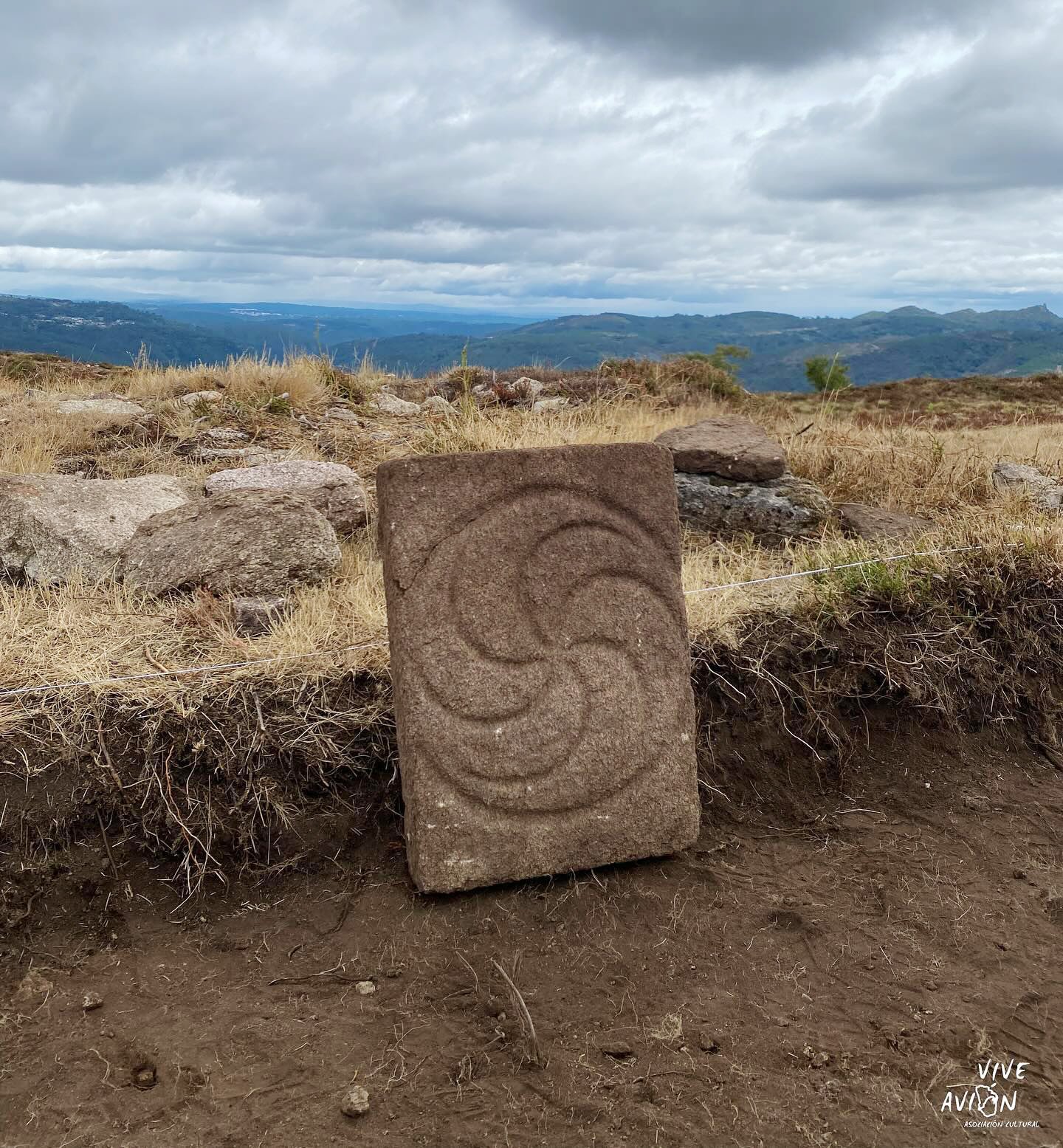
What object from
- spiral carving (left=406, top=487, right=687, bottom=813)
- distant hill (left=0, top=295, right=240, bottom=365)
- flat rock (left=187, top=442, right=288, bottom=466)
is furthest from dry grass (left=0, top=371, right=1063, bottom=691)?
distant hill (left=0, top=295, right=240, bottom=365)

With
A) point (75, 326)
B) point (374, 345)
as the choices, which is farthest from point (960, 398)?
point (75, 326)

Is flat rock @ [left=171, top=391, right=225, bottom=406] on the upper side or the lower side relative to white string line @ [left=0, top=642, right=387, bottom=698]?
upper

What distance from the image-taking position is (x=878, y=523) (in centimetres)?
489

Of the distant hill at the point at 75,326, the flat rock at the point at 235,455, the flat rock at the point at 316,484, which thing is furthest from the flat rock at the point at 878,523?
the distant hill at the point at 75,326

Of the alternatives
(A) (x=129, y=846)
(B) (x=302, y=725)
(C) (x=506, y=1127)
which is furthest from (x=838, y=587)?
(A) (x=129, y=846)

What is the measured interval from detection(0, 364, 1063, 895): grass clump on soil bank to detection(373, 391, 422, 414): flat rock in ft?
7.43

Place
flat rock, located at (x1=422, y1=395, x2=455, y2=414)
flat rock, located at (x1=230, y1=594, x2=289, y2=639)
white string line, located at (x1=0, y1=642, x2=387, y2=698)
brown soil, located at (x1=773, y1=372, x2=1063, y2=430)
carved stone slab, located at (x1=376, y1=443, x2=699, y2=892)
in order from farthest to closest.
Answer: brown soil, located at (x1=773, y1=372, x2=1063, y2=430), flat rock, located at (x1=422, y1=395, x2=455, y2=414), flat rock, located at (x1=230, y1=594, x2=289, y2=639), white string line, located at (x1=0, y1=642, x2=387, y2=698), carved stone slab, located at (x1=376, y1=443, x2=699, y2=892)

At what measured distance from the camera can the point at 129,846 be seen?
9.51ft

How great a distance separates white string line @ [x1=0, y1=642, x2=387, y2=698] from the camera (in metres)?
3.11

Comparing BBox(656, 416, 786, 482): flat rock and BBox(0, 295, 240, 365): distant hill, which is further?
BBox(0, 295, 240, 365): distant hill

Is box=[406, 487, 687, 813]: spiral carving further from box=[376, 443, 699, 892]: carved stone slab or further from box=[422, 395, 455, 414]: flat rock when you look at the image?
box=[422, 395, 455, 414]: flat rock

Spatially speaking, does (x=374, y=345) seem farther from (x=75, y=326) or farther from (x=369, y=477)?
(x=75, y=326)

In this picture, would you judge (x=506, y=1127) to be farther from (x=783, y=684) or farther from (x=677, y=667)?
(x=783, y=684)

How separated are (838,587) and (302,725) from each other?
234cm
